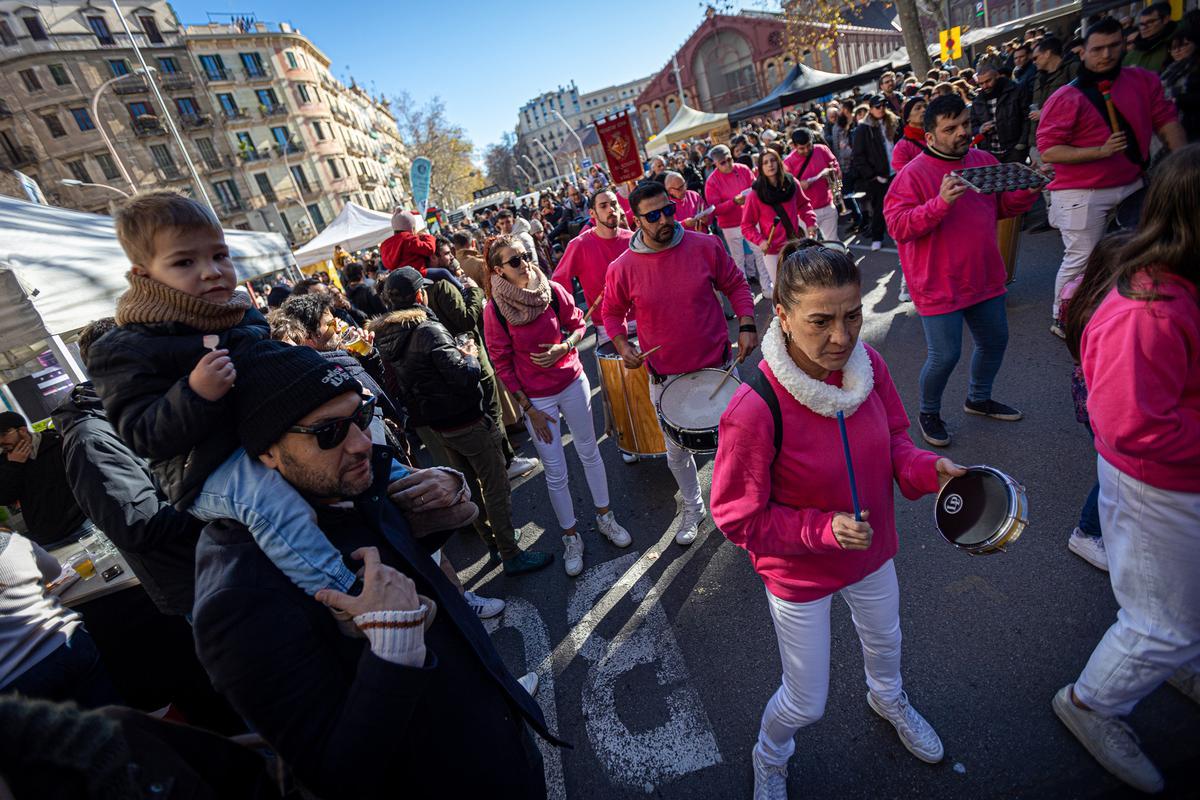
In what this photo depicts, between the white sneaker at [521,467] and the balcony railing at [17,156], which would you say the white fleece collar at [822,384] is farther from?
the balcony railing at [17,156]

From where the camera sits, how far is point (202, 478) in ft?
4.66

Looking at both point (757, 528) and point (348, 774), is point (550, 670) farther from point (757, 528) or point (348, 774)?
point (348, 774)

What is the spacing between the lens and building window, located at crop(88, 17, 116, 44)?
38.2 metres

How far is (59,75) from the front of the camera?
1416 inches

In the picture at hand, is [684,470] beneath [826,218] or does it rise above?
beneath

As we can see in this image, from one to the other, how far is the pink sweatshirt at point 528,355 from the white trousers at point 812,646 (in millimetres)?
2245

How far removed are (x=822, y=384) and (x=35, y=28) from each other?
56.2 metres

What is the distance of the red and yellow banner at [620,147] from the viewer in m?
9.07

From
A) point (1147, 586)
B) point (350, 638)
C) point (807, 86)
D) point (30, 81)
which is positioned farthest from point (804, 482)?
point (30, 81)

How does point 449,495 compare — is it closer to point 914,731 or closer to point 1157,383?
point 914,731

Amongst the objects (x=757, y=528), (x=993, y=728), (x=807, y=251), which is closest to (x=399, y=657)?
(x=757, y=528)

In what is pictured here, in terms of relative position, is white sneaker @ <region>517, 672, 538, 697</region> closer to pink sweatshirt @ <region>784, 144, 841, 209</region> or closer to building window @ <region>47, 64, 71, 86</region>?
pink sweatshirt @ <region>784, 144, 841, 209</region>

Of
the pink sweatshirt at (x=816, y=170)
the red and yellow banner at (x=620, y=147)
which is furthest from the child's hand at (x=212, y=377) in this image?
the red and yellow banner at (x=620, y=147)

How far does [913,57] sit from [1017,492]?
17.1 meters
